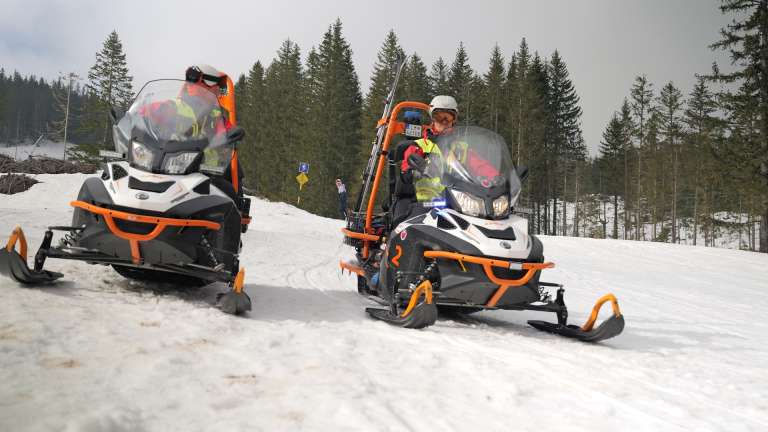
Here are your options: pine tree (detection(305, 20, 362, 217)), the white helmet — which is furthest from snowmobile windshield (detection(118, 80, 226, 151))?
pine tree (detection(305, 20, 362, 217))

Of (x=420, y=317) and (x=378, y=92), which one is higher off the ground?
(x=378, y=92)

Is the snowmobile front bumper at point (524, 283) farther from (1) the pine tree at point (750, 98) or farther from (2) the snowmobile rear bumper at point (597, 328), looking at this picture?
(1) the pine tree at point (750, 98)

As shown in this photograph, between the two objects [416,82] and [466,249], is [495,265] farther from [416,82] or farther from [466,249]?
[416,82]

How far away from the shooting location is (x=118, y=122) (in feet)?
15.9

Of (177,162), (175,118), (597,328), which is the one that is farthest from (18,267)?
(597,328)

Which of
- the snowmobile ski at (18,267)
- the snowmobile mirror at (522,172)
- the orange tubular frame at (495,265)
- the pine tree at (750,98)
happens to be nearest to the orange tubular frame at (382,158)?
the snowmobile mirror at (522,172)

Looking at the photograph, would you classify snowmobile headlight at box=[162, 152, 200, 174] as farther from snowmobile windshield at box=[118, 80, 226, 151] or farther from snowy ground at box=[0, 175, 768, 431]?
snowy ground at box=[0, 175, 768, 431]

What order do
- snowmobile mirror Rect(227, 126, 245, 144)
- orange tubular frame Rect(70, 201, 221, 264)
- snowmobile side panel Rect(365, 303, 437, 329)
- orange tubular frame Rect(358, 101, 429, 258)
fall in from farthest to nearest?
orange tubular frame Rect(358, 101, 429, 258)
snowmobile mirror Rect(227, 126, 245, 144)
snowmobile side panel Rect(365, 303, 437, 329)
orange tubular frame Rect(70, 201, 221, 264)

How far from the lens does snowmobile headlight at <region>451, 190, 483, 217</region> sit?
4883mm

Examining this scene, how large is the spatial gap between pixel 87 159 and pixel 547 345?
129 ft

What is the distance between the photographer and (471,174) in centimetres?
515

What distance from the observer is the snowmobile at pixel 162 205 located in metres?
→ 4.05

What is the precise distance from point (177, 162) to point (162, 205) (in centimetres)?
59

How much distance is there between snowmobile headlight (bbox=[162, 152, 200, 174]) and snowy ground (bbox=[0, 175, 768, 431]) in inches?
45.9
